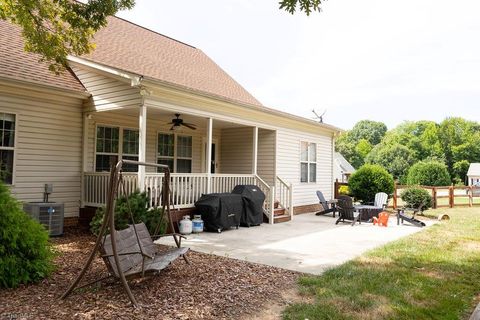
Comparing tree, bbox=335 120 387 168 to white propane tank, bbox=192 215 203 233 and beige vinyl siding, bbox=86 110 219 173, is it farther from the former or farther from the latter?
white propane tank, bbox=192 215 203 233

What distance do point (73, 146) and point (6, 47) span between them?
297cm

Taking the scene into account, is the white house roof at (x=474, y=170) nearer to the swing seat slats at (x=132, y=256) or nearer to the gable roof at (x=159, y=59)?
the gable roof at (x=159, y=59)

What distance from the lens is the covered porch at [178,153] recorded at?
30.2 feet

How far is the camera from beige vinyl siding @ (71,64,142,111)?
338 inches

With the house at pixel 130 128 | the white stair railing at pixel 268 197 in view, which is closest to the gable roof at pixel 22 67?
the house at pixel 130 128

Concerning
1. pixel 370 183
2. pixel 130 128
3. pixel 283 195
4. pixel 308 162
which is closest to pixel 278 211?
pixel 283 195

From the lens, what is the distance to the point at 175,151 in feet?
40.7

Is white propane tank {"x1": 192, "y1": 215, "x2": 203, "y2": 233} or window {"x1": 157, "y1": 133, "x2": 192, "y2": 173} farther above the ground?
window {"x1": 157, "y1": 133, "x2": 192, "y2": 173}

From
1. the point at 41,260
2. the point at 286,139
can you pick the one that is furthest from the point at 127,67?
the point at 41,260

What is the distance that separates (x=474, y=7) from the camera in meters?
7.63

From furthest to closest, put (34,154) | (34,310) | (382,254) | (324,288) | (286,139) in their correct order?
(286,139) < (34,154) < (382,254) < (324,288) < (34,310)

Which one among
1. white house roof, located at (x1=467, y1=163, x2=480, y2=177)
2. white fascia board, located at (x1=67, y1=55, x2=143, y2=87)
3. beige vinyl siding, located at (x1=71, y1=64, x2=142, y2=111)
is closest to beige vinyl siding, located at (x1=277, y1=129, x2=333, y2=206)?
beige vinyl siding, located at (x1=71, y1=64, x2=142, y2=111)

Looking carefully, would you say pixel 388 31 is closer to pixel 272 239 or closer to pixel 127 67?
pixel 272 239

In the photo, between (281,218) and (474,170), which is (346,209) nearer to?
(281,218)
